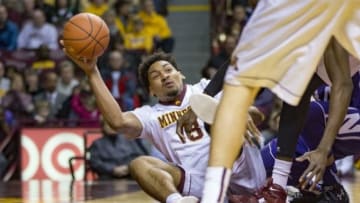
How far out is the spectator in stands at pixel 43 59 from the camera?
1385 centimetres

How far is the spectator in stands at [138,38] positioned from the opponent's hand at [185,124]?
837 centimetres

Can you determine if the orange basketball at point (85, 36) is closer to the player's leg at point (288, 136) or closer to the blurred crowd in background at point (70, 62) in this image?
the player's leg at point (288, 136)

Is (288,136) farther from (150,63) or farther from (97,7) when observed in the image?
(97,7)

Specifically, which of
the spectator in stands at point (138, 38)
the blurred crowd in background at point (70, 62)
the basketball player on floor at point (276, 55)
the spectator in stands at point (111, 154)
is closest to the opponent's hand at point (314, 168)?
the basketball player on floor at point (276, 55)

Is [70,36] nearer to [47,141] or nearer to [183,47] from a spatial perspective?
[47,141]

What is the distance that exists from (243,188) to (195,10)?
10.8 metres

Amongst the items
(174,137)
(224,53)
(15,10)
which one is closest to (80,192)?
(174,137)

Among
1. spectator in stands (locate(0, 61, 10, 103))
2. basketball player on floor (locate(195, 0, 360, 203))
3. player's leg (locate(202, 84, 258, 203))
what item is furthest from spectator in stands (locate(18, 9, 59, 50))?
player's leg (locate(202, 84, 258, 203))

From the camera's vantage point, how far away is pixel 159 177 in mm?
5910

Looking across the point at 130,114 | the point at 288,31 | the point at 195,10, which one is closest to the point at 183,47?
the point at 195,10

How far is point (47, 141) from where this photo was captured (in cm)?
1181

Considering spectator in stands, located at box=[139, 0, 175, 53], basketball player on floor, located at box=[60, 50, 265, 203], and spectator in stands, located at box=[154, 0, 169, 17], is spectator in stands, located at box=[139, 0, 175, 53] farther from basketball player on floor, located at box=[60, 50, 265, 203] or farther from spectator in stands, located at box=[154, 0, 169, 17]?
basketball player on floor, located at box=[60, 50, 265, 203]

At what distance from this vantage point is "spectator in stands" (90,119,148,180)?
1128 cm

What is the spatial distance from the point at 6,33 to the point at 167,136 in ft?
28.8
